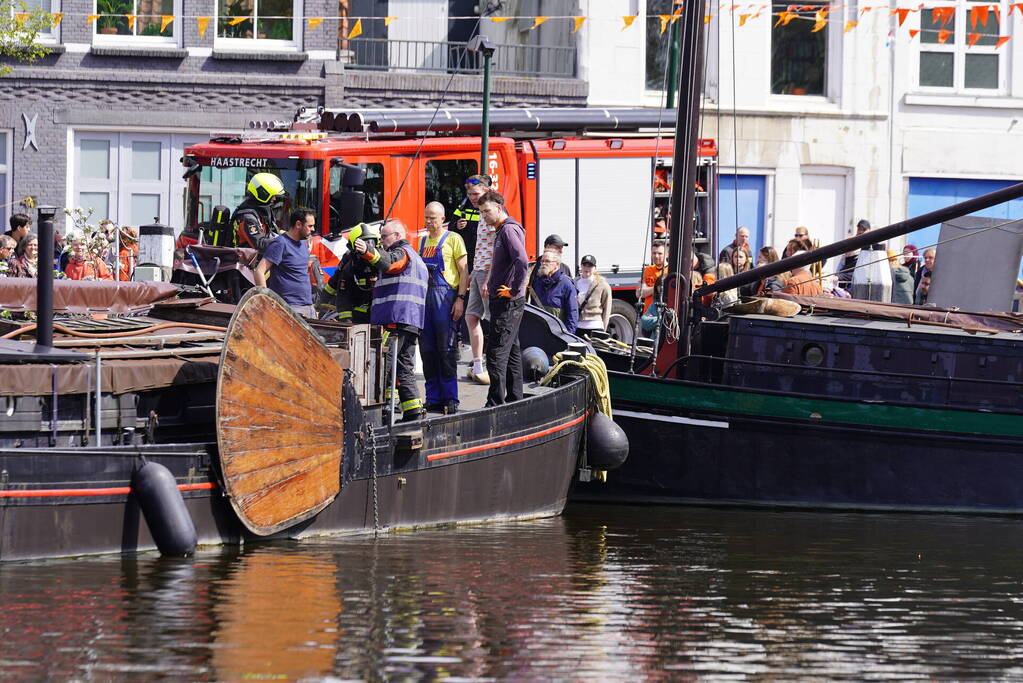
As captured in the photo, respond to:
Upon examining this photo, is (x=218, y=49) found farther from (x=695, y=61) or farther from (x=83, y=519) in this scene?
(x=83, y=519)

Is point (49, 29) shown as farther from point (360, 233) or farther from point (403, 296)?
point (403, 296)

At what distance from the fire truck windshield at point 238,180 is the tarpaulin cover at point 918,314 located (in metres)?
5.79

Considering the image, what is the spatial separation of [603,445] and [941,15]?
1543cm

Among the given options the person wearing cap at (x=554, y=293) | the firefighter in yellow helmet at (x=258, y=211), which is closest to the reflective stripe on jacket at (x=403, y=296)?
the firefighter in yellow helmet at (x=258, y=211)

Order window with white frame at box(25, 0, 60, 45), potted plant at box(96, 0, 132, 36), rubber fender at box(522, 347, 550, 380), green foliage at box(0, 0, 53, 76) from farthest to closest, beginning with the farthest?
potted plant at box(96, 0, 132, 36) → window with white frame at box(25, 0, 60, 45) → green foliage at box(0, 0, 53, 76) → rubber fender at box(522, 347, 550, 380)

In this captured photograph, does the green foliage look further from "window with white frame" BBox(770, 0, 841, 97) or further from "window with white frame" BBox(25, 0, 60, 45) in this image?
"window with white frame" BBox(770, 0, 841, 97)

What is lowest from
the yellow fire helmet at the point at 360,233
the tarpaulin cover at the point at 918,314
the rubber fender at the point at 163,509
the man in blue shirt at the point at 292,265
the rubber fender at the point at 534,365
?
the rubber fender at the point at 163,509

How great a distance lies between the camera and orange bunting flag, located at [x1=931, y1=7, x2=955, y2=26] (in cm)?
2791

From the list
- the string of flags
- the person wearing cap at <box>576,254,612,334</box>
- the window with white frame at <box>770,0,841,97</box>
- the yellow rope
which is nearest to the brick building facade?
the string of flags

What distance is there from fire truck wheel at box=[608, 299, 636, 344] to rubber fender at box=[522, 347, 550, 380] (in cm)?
592

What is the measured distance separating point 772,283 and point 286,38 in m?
11.9

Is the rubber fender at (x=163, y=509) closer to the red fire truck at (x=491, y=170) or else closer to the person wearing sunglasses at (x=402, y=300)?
the person wearing sunglasses at (x=402, y=300)

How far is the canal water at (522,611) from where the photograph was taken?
8484 mm

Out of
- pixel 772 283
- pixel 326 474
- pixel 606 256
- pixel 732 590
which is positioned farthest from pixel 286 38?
pixel 732 590
